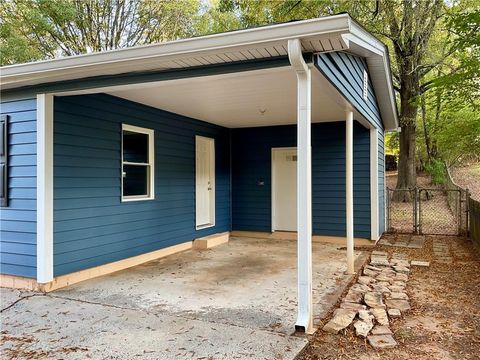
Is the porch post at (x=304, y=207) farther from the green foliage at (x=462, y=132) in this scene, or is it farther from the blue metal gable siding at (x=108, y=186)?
the green foliage at (x=462, y=132)

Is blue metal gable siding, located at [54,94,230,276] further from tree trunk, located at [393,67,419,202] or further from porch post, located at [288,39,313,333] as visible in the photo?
tree trunk, located at [393,67,419,202]

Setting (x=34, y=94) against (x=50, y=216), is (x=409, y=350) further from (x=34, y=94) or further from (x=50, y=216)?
(x=34, y=94)

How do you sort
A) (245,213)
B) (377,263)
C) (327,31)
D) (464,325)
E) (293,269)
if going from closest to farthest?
(327,31)
(464,325)
(293,269)
(377,263)
(245,213)

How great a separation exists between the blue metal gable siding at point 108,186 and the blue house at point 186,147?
0.02 meters

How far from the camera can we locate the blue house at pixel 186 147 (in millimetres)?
3037

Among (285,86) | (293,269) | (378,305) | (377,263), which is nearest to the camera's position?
(378,305)

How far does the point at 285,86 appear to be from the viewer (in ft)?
14.3

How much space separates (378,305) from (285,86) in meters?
2.60

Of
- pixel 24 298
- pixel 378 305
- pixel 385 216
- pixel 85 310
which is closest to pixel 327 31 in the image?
pixel 378 305

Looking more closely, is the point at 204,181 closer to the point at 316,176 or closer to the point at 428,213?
the point at 316,176

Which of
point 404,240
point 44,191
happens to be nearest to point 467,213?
point 404,240

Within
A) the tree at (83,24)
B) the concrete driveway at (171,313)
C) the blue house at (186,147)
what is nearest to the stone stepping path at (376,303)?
the concrete driveway at (171,313)

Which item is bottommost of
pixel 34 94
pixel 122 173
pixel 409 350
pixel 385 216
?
pixel 409 350

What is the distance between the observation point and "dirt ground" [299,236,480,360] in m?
2.73
